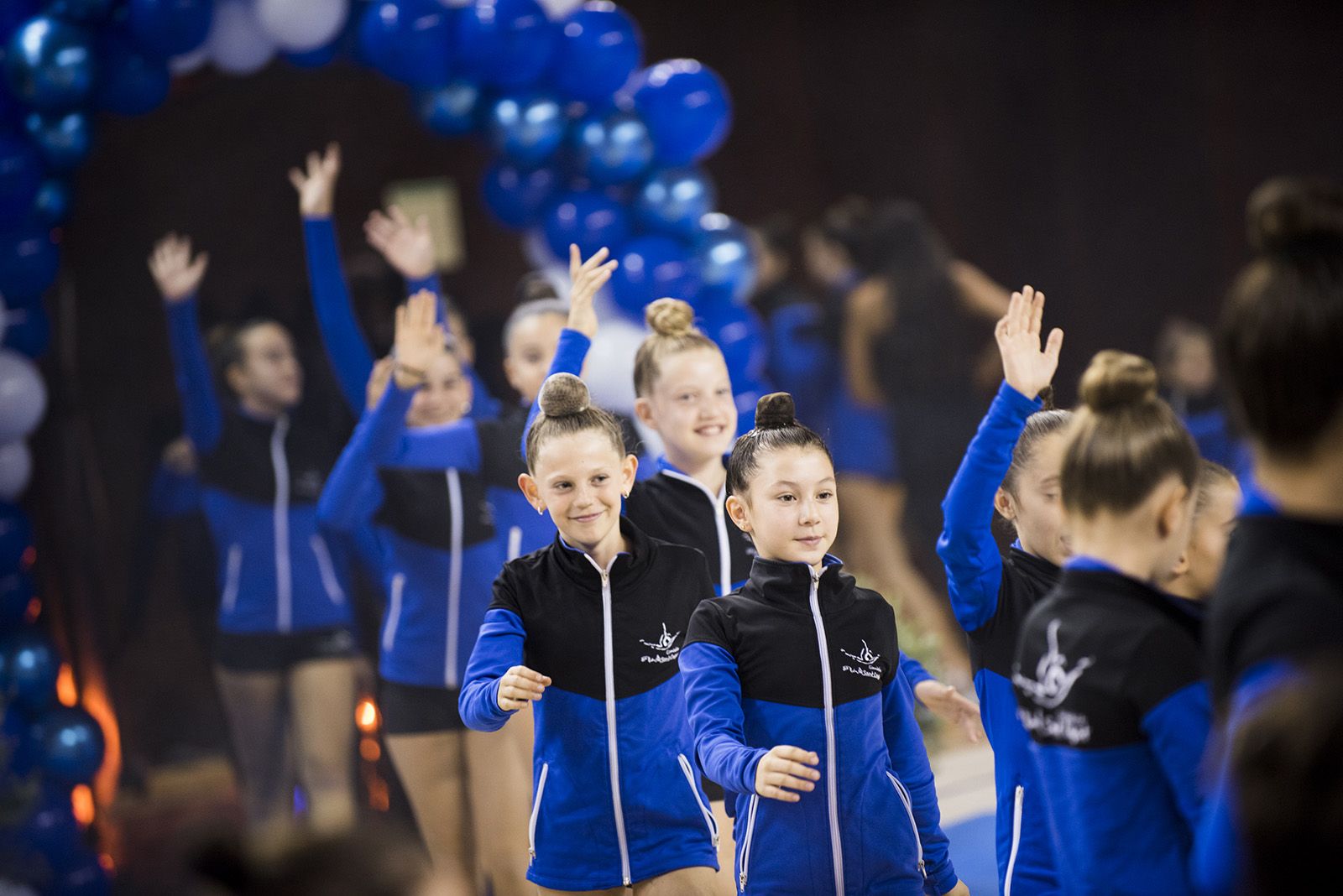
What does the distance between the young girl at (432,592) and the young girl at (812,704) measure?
1364mm

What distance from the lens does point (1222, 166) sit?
233 inches

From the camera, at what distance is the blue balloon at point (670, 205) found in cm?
390

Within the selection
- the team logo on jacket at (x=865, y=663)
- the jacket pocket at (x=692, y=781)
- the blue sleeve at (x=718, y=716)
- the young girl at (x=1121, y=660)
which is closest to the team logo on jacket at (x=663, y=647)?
the jacket pocket at (x=692, y=781)

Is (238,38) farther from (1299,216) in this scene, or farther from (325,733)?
(1299,216)


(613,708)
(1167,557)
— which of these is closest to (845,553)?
(613,708)

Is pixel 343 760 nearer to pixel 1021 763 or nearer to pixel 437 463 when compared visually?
pixel 437 463

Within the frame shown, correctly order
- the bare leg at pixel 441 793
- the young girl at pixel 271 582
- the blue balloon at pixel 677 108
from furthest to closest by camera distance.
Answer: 1. the young girl at pixel 271 582
2. the blue balloon at pixel 677 108
3. the bare leg at pixel 441 793

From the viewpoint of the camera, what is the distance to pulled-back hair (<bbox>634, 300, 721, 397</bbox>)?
2.78 m

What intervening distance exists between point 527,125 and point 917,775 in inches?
93.4

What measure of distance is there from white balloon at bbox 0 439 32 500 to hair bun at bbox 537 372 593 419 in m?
2.23

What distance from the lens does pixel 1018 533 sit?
87.4 inches

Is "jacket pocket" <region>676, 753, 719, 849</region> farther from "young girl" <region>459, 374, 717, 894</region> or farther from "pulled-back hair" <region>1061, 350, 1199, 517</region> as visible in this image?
"pulled-back hair" <region>1061, 350, 1199, 517</region>

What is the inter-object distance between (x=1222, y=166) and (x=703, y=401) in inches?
163

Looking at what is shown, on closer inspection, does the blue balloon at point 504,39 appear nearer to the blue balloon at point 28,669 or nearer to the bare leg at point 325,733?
the bare leg at point 325,733
